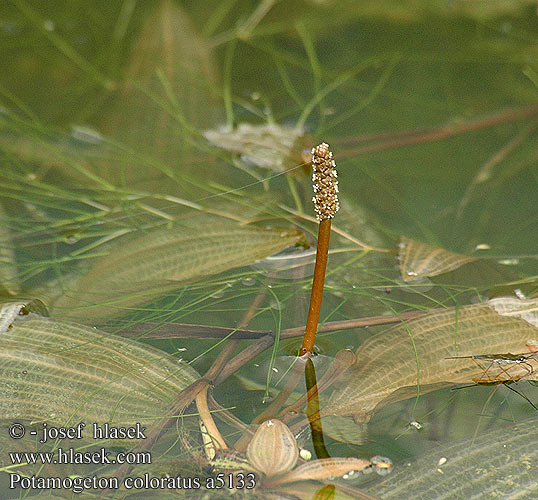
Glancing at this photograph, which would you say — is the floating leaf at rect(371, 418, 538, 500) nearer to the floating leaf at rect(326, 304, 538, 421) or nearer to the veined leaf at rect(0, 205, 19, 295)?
the floating leaf at rect(326, 304, 538, 421)

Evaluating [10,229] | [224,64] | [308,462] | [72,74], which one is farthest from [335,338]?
[72,74]

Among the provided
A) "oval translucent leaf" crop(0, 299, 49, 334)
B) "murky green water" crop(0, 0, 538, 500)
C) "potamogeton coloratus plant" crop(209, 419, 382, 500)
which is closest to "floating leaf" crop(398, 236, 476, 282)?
"murky green water" crop(0, 0, 538, 500)

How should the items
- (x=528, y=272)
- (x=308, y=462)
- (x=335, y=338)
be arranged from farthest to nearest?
(x=528, y=272), (x=335, y=338), (x=308, y=462)

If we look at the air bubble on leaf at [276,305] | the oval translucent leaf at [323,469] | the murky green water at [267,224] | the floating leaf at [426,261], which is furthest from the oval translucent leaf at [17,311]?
the floating leaf at [426,261]

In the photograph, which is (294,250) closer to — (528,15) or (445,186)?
(445,186)

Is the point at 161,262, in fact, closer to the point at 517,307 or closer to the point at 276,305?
the point at 276,305

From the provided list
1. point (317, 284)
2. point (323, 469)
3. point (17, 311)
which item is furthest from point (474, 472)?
point (17, 311)
